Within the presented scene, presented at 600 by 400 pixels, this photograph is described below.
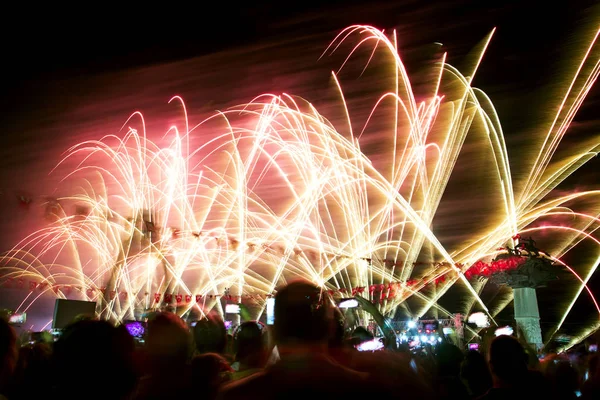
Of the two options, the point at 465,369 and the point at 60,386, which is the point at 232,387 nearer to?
the point at 60,386

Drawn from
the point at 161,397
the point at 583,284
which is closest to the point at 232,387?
the point at 161,397

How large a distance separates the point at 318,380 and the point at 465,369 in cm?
372

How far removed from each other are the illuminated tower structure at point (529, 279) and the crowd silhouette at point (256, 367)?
17.4m

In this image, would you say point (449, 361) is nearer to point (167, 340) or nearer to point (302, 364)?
point (167, 340)

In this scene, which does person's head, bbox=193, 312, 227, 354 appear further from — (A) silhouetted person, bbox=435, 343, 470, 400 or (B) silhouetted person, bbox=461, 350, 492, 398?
(B) silhouetted person, bbox=461, 350, 492, 398

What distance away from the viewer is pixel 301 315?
272 centimetres

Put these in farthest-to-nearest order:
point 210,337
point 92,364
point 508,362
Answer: point 210,337 < point 508,362 < point 92,364

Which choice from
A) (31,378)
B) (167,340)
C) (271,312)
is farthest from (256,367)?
(31,378)

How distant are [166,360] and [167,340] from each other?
0.16m

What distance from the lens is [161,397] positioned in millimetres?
3457

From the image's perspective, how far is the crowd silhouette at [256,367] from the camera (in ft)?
8.13

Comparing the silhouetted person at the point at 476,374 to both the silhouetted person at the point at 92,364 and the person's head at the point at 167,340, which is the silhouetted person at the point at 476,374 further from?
the silhouetted person at the point at 92,364

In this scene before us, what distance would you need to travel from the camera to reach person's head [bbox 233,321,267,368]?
5.06 m

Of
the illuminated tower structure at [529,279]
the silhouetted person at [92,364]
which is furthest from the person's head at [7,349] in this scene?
the illuminated tower structure at [529,279]
